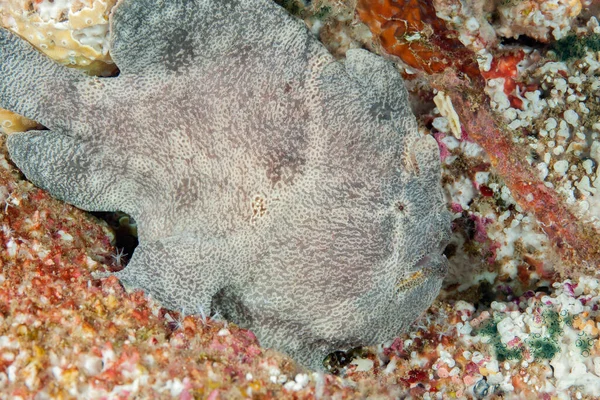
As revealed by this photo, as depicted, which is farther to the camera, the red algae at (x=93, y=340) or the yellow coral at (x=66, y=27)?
the yellow coral at (x=66, y=27)

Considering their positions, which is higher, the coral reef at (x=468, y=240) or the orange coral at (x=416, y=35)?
the orange coral at (x=416, y=35)

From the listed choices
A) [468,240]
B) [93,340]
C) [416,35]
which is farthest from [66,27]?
[468,240]

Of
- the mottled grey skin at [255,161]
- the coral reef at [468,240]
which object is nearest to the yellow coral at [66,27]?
the mottled grey skin at [255,161]

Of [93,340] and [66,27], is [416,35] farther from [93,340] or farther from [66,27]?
[93,340]

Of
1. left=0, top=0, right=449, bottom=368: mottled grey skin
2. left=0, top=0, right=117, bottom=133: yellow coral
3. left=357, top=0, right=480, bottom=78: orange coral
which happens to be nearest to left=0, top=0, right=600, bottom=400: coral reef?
left=357, top=0, right=480, bottom=78: orange coral

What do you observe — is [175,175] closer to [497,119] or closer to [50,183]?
[50,183]

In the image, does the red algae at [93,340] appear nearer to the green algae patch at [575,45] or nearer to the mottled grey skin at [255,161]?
the mottled grey skin at [255,161]
